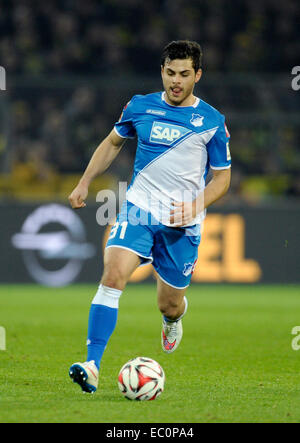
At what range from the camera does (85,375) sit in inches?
206

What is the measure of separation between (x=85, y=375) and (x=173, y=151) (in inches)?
69.4

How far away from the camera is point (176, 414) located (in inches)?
185

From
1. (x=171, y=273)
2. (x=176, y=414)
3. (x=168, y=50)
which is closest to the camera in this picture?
(x=176, y=414)

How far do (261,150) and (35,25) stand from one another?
6808 millimetres

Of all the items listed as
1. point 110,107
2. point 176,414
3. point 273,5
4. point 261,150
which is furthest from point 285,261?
point 176,414

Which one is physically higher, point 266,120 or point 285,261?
point 266,120

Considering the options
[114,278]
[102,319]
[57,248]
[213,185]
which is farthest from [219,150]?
[57,248]

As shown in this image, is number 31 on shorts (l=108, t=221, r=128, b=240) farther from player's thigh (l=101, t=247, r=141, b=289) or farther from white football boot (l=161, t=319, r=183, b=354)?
white football boot (l=161, t=319, r=183, b=354)

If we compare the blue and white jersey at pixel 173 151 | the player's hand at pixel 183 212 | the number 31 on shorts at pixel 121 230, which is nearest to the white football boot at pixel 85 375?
the number 31 on shorts at pixel 121 230

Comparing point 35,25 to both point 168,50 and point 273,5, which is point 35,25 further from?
point 168,50

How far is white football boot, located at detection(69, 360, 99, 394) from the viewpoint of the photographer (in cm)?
522

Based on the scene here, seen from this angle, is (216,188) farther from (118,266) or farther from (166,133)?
(118,266)

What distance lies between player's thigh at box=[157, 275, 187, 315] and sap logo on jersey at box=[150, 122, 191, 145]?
3.68 ft

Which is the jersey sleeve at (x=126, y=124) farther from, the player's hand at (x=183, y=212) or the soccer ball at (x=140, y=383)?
the soccer ball at (x=140, y=383)
